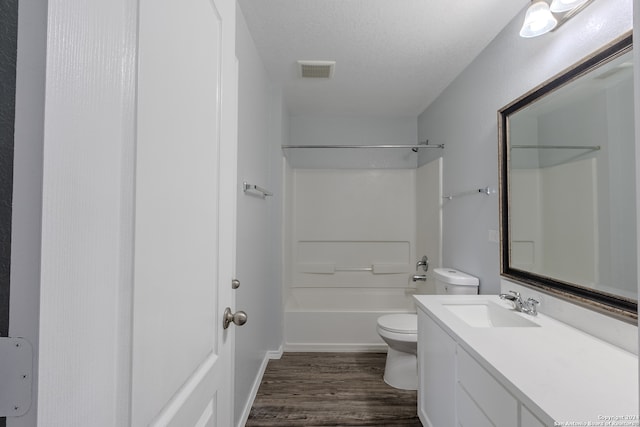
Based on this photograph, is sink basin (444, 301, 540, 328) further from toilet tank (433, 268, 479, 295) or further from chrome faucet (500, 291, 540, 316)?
toilet tank (433, 268, 479, 295)

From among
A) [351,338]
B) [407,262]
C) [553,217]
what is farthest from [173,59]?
[407,262]

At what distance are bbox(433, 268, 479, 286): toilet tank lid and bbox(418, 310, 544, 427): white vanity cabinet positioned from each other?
0.52 meters

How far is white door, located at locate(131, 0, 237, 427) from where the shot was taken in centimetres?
53

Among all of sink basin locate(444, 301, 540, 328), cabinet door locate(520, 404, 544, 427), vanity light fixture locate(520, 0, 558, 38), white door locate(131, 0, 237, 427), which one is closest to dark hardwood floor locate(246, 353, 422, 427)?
sink basin locate(444, 301, 540, 328)

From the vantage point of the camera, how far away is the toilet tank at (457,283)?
2.03m

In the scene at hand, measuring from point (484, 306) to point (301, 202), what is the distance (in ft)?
7.38

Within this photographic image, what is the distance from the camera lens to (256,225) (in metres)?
2.18

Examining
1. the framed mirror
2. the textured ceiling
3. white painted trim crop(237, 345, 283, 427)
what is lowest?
white painted trim crop(237, 345, 283, 427)

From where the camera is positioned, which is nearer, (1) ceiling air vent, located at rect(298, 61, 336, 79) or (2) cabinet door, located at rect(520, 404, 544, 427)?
(2) cabinet door, located at rect(520, 404, 544, 427)

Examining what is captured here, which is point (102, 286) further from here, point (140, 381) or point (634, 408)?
point (634, 408)

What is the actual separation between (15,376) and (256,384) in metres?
2.11

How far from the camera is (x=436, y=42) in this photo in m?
1.95

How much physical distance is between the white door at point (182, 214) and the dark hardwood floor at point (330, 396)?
1.12 metres

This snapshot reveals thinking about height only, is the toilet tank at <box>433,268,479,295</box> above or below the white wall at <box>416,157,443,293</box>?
below
